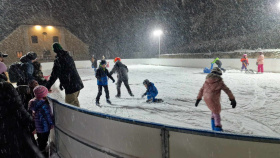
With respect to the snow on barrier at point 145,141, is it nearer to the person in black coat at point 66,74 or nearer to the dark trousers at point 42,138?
the dark trousers at point 42,138

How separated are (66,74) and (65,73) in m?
0.03

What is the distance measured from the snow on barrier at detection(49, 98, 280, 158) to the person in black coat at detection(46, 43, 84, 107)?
1.10m

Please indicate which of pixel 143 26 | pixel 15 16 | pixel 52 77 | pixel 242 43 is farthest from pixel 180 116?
pixel 143 26

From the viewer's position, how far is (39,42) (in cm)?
3203

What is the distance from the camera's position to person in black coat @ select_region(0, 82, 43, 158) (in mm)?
1744

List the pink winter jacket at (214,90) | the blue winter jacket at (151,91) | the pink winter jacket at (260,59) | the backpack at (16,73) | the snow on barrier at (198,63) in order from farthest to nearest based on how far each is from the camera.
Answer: the snow on barrier at (198,63), the pink winter jacket at (260,59), the blue winter jacket at (151,91), the backpack at (16,73), the pink winter jacket at (214,90)

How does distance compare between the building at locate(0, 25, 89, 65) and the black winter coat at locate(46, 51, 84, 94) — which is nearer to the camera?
the black winter coat at locate(46, 51, 84, 94)

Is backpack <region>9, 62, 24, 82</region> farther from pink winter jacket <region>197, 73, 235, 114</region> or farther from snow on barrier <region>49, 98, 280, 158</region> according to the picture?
pink winter jacket <region>197, 73, 235, 114</region>

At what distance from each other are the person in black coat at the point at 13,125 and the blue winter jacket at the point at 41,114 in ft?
3.39

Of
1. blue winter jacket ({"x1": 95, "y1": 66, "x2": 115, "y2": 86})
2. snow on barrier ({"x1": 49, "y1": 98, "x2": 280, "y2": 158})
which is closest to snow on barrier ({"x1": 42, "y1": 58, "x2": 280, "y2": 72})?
blue winter jacket ({"x1": 95, "y1": 66, "x2": 115, "y2": 86})

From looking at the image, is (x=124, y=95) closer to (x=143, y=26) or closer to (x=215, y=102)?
(x=215, y=102)

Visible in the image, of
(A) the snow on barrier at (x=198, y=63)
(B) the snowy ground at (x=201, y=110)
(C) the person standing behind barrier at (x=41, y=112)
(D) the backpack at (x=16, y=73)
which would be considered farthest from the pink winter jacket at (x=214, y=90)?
(A) the snow on barrier at (x=198, y=63)

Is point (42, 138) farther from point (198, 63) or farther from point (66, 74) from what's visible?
point (198, 63)

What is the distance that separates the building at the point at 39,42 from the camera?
97.4ft
